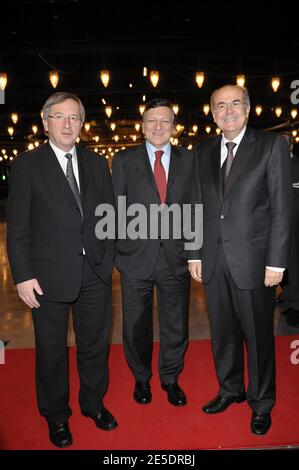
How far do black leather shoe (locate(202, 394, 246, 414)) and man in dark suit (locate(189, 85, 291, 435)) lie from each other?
2 cm

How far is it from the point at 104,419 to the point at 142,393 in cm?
37

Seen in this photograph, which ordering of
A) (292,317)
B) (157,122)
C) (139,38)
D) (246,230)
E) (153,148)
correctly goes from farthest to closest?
1. (139,38)
2. (292,317)
3. (153,148)
4. (157,122)
5. (246,230)

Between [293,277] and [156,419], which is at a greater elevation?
[293,277]

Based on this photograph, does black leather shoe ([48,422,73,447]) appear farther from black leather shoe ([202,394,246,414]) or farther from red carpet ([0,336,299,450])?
black leather shoe ([202,394,246,414])

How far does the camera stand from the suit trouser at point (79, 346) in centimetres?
233

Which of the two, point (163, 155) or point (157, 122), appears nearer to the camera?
point (157, 122)

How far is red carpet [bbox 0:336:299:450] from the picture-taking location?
2303mm

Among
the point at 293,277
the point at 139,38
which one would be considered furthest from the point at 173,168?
the point at 139,38

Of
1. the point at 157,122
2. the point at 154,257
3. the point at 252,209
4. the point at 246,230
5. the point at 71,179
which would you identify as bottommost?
the point at 154,257

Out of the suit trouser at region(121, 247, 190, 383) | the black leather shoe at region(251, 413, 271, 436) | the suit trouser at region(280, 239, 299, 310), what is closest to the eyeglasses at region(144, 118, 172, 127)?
the suit trouser at region(121, 247, 190, 383)

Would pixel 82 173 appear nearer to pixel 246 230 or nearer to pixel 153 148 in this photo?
pixel 153 148

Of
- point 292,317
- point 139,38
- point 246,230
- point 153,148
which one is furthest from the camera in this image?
point 139,38

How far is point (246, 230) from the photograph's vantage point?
2.34 metres

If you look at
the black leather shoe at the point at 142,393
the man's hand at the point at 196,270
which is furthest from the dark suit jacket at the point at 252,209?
the black leather shoe at the point at 142,393
